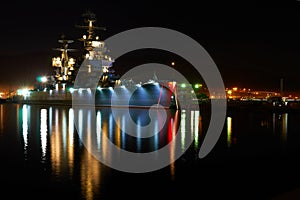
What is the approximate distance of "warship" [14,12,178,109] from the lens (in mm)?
47884

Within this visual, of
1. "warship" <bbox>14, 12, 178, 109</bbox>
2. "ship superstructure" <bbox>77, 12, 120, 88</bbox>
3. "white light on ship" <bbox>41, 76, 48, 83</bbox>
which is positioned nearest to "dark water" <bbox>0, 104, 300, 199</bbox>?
"warship" <bbox>14, 12, 178, 109</bbox>

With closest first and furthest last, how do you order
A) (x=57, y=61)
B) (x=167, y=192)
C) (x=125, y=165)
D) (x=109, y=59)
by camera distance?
(x=167, y=192), (x=125, y=165), (x=109, y=59), (x=57, y=61)

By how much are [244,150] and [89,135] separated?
7.33 meters

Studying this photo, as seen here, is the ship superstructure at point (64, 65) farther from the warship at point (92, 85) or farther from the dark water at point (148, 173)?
the dark water at point (148, 173)

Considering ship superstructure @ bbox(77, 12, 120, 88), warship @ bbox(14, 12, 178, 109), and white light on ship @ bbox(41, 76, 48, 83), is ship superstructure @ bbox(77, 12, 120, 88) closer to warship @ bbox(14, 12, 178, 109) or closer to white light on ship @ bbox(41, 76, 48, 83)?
warship @ bbox(14, 12, 178, 109)

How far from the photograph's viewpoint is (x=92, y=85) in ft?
190

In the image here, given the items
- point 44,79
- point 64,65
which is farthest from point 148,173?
point 44,79

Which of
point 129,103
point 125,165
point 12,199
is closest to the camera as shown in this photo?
point 12,199

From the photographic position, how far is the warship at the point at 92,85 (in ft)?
157

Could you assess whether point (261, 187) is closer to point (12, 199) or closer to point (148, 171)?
point (148, 171)

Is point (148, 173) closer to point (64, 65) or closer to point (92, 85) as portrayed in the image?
point (92, 85)

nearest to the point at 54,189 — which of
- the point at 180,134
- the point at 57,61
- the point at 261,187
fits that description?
the point at 261,187

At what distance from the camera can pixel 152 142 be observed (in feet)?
49.3

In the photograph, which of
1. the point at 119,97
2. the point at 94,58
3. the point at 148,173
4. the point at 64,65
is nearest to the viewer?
the point at 148,173
